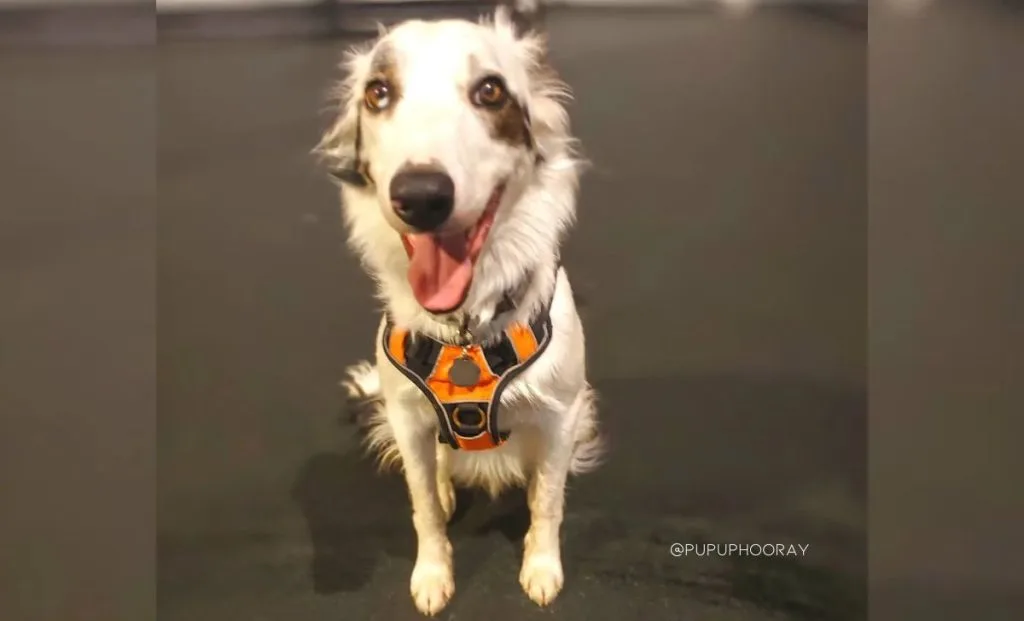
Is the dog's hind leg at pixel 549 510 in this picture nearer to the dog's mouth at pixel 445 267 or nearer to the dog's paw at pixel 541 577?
the dog's paw at pixel 541 577

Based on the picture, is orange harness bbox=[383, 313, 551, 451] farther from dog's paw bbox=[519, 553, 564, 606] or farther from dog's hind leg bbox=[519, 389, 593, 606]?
dog's paw bbox=[519, 553, 564, 606]

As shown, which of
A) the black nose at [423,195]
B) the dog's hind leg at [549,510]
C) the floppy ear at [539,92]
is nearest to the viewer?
the black nose at [423,195]

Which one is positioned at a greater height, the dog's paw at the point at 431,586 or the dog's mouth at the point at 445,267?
the dog's mouth at the point at 445,267

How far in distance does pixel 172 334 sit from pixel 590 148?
510mm

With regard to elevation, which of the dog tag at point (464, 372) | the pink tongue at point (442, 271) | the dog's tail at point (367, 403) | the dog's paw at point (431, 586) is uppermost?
the pink tongue at point (442, 271)

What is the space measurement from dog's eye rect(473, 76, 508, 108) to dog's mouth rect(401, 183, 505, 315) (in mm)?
76

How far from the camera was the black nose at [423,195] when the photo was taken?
2.08ft

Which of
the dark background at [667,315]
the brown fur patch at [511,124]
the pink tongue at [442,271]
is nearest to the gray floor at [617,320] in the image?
the dark background at [667,315]

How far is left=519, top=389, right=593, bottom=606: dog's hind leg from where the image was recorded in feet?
2.93

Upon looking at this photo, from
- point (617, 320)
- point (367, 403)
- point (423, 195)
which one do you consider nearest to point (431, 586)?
point (367, 403)

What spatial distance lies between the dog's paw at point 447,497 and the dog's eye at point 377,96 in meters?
0.47

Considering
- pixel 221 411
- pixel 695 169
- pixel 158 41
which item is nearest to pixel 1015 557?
pixel 695 169

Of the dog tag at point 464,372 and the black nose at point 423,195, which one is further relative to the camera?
the dog tag at point 464,372

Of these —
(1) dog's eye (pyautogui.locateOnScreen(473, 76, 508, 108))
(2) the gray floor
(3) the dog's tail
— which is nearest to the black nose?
(1) dog's eye (pyautogui.locateOnScreen(473, 76, 508, 108))
